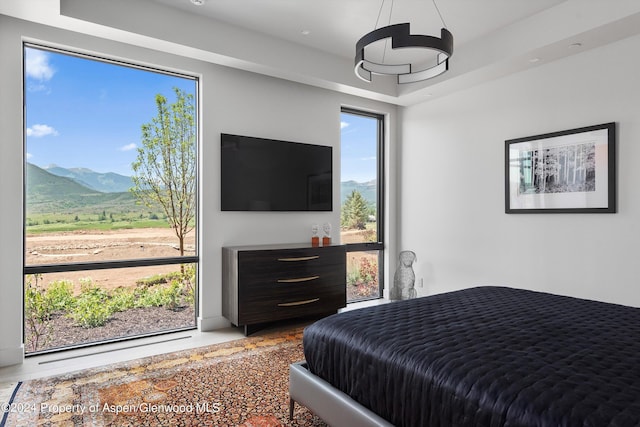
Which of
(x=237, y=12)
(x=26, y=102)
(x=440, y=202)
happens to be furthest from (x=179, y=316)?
(x=440, y=202)

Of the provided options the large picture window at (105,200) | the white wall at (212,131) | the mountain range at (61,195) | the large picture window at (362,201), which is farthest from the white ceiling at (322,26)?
the mountain range at (61,195)

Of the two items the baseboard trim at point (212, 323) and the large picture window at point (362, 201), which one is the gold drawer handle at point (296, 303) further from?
the large picture window at point (362, 201)

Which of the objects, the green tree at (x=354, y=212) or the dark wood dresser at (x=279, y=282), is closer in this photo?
the dark wood dresser at (x=279, y=282)

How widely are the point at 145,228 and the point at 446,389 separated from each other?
322 cm

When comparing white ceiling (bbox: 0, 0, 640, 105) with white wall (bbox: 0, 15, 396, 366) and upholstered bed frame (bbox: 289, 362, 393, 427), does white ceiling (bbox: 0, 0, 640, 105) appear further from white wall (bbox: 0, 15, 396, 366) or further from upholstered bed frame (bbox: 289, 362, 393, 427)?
upholstered bed frame (bbox: 289, 362, 393, 427)

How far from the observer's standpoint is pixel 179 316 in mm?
4000

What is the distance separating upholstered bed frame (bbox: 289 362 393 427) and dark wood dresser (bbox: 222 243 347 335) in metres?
1.61

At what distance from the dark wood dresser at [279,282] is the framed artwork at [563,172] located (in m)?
1.97

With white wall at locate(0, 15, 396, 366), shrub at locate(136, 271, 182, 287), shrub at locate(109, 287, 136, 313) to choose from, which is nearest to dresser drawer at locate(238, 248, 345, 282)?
white wall at locate(0, 15, 396, 366)

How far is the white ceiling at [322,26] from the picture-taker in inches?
122

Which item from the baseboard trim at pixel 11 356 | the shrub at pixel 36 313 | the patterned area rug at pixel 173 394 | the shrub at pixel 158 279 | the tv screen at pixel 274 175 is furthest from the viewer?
the tv screen at pixel 274 175

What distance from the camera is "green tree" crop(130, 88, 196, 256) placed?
12.6ft

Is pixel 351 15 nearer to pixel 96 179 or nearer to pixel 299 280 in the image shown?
pixel 299 280

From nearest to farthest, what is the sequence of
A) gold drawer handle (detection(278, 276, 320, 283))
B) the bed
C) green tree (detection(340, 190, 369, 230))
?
the bed → gold drawer handle (detection(278, 276, 320, 283)) → green tree (detection(340, 190, 369, 230))
